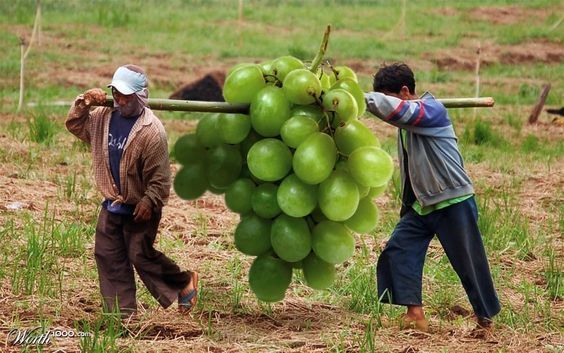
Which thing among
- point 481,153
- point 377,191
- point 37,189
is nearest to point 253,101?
point 377,191

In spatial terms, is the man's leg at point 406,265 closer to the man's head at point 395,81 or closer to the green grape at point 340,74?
the man's head at point 395,81

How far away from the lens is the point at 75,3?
22188mm

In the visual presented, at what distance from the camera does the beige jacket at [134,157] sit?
481 cm

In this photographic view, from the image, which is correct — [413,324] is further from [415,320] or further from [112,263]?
[112,263]

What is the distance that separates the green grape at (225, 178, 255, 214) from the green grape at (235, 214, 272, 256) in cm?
6

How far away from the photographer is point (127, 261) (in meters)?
5.02

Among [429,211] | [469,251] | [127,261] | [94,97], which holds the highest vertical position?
[94,97]

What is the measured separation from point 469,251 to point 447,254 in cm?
11

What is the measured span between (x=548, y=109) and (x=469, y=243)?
9.52m

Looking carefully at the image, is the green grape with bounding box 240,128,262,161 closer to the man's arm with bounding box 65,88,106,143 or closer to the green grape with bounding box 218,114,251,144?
the green grape with bounding box 218,114,251,144

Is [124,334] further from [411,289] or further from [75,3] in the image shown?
[75,3]

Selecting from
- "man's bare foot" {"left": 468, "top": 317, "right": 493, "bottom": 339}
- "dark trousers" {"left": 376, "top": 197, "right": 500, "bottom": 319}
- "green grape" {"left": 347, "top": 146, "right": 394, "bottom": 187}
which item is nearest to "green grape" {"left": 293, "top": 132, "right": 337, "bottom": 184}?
"green grape" {"left": 347, "top": 146, "right": 394, "bottom": 187}

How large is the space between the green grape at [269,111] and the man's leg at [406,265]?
1.09 m

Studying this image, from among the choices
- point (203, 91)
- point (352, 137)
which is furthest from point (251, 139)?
point (203, 91)
